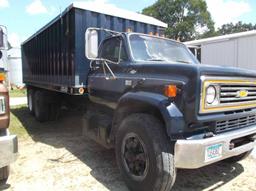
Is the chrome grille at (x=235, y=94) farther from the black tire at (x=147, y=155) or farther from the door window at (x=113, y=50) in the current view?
the door window at (x=113, y=50)

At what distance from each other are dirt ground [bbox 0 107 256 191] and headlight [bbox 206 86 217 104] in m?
1.40

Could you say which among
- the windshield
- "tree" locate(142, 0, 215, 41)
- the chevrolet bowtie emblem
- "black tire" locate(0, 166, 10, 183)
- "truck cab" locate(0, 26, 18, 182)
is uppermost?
"tree" locate(142, 0, 215, 41)

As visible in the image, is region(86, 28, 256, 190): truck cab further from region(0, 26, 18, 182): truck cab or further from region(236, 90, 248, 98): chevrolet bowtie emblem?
region(0, 26, 18, 182): truck cab

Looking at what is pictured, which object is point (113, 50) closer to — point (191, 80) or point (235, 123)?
point (191, 80)

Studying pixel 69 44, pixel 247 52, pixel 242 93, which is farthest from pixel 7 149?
pixel 247 52

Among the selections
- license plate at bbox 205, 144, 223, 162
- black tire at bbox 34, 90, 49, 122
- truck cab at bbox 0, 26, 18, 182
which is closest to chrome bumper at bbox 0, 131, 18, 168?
truck cab at bbox 0, 26, 18, 182

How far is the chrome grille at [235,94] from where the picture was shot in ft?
11.4

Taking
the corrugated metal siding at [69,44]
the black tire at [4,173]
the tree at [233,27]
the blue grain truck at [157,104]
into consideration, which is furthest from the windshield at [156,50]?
the tree at [233,27]

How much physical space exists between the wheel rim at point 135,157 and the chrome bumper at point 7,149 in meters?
1.42

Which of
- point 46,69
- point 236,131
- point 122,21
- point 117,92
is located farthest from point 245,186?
point 46,69

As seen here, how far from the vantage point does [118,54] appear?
4.68 m

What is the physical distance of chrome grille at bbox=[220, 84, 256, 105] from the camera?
3467mm

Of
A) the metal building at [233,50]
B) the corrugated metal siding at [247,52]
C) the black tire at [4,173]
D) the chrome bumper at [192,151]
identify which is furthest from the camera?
the metal building at [233,50]

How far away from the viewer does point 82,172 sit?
4551mm
